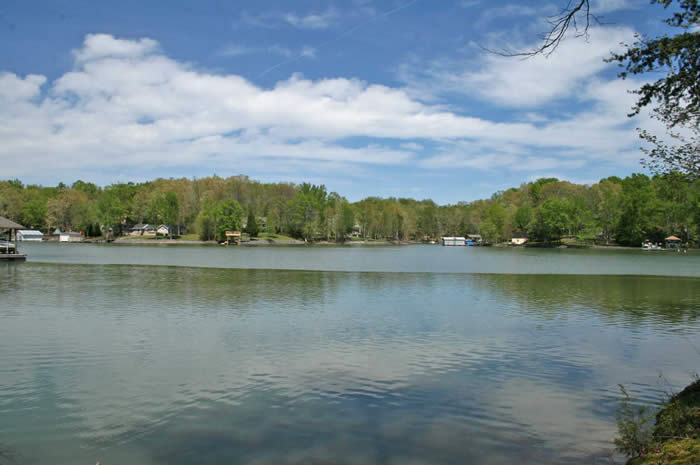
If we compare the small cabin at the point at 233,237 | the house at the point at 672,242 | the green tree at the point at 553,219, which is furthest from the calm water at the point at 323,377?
the green tree at the point at 553,219

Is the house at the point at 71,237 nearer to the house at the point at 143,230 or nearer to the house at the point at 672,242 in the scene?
the house at the point at 143,230

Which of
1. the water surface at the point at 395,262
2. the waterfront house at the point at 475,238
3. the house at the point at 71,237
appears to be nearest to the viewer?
the water surface at the point at 395,262

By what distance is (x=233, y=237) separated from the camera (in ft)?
416

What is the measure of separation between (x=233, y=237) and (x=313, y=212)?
25.1m

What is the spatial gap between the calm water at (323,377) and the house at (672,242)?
106956 mm

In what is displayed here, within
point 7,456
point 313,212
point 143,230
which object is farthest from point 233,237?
point 7,456

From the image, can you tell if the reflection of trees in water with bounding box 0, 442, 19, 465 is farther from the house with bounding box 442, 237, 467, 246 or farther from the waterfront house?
the waterfront house

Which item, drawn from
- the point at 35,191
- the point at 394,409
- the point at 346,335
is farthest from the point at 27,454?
the point at 35,191

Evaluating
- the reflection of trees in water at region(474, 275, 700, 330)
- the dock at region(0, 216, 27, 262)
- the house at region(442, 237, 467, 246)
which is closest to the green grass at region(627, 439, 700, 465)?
the reflection of trees in water at region(474, 275, 700, 330)

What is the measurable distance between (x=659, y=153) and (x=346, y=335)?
9.79m

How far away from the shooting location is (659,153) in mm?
9375

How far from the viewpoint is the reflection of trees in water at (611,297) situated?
66.8 ft

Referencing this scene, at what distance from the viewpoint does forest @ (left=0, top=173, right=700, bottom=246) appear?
119 meters

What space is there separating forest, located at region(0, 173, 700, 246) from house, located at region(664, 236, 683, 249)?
2.33 metres
